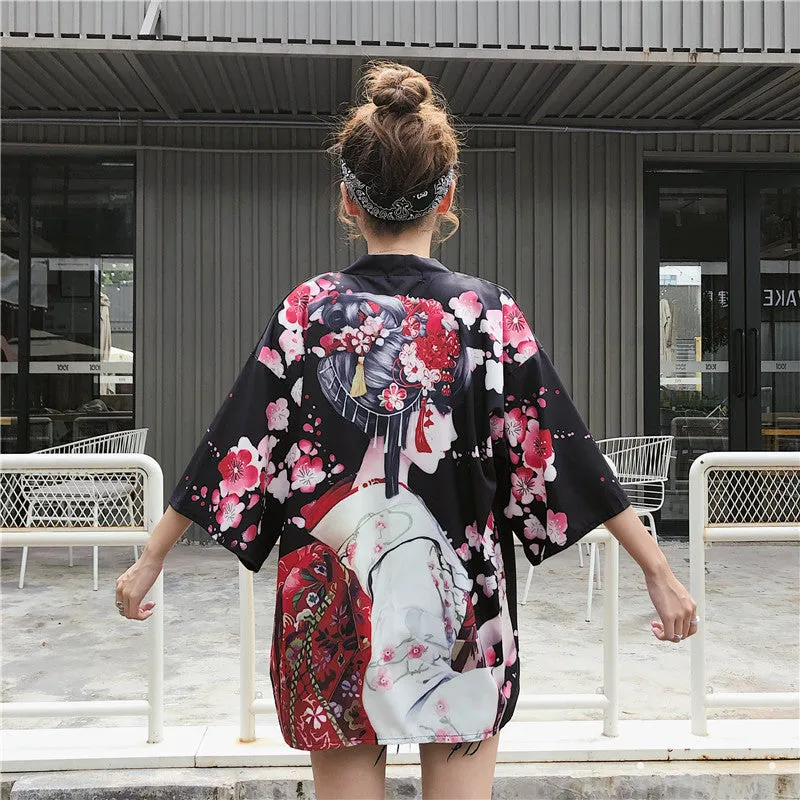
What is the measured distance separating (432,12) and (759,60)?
2.11m

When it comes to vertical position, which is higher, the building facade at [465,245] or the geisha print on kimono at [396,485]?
the building facade at [465,245]

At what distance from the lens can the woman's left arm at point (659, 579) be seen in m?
1.35

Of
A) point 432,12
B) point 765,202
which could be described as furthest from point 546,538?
point 765,202

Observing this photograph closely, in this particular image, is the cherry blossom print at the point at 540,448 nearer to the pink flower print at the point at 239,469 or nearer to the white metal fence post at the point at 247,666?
the pink flower print at the point at 239,469

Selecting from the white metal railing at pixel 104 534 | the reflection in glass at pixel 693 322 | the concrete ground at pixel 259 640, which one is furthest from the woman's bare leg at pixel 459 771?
Answer: the reflection in glass at pixel 693 322

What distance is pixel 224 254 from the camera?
697cm

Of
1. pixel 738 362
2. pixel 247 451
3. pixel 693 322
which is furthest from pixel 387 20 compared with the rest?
pixel 247 451

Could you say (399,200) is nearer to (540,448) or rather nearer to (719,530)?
(540,448)

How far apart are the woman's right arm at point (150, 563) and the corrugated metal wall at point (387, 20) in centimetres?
441

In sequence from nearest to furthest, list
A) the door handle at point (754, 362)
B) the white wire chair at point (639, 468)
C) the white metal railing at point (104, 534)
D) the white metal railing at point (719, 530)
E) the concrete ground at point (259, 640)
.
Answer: the white metal railing at point (104, 534) → the white metal railing at point (719, 530) → the concrete ground at point (259, 640) → the white wire chair at point (639, 468) → the door handle at point (754, 362)

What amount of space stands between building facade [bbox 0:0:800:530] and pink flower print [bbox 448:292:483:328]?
5517 millimetres

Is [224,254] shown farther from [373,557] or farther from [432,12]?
[373,557]

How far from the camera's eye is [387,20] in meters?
5.07

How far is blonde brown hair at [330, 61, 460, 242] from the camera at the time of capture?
1323 millimetres
